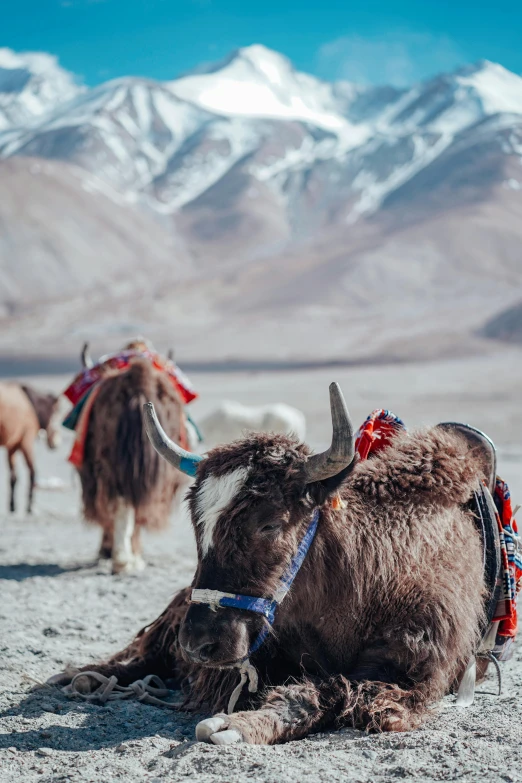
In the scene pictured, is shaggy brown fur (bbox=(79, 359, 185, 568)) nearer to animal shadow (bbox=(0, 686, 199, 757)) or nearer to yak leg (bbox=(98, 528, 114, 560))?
yak leg (bbox=(98, 528, 114, 560))

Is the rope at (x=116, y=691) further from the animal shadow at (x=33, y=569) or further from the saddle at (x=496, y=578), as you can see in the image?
the animal shadow at (x=33, y=569)

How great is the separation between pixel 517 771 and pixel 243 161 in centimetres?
12680

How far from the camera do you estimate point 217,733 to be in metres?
3.19

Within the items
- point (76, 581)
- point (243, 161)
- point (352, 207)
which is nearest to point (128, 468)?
point (76, 581)

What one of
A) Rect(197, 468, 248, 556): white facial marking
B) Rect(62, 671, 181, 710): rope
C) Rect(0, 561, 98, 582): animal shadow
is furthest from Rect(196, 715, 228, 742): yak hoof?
Rect(0, 561, 98, 582): animal shadow

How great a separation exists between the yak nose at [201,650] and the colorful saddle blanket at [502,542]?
117 cm

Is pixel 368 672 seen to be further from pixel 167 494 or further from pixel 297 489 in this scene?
pixel 167 494

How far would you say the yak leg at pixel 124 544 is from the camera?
7055 mm

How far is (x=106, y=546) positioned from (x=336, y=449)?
4.68 meters

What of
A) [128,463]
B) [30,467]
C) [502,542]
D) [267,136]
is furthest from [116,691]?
[267,136]

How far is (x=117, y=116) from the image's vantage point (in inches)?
5586

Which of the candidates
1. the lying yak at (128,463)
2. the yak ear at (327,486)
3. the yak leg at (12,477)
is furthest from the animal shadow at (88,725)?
the yak leg at (12,477)

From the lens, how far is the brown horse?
37.5 feet

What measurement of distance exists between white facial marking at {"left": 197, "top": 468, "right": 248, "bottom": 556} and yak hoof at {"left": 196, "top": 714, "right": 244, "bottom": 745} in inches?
22.9
